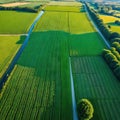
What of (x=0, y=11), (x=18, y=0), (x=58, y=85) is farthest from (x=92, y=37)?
(x=18, y=0)

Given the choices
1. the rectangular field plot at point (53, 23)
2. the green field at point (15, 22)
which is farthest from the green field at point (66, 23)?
the green field at point (15, 22)

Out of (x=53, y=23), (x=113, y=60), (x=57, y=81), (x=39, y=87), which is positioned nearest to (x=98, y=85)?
(x=57, y=81)

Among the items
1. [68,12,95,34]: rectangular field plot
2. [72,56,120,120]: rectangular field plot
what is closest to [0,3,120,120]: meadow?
[72,56,120,120]: rectangular field plot

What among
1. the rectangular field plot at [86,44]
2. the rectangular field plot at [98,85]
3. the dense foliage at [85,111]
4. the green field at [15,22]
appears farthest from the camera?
the green field at [15,22]

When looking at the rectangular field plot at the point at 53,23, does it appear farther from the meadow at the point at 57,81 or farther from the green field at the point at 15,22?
the meadow at the point at 57,81

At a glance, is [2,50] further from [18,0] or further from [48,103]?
[18,0]
